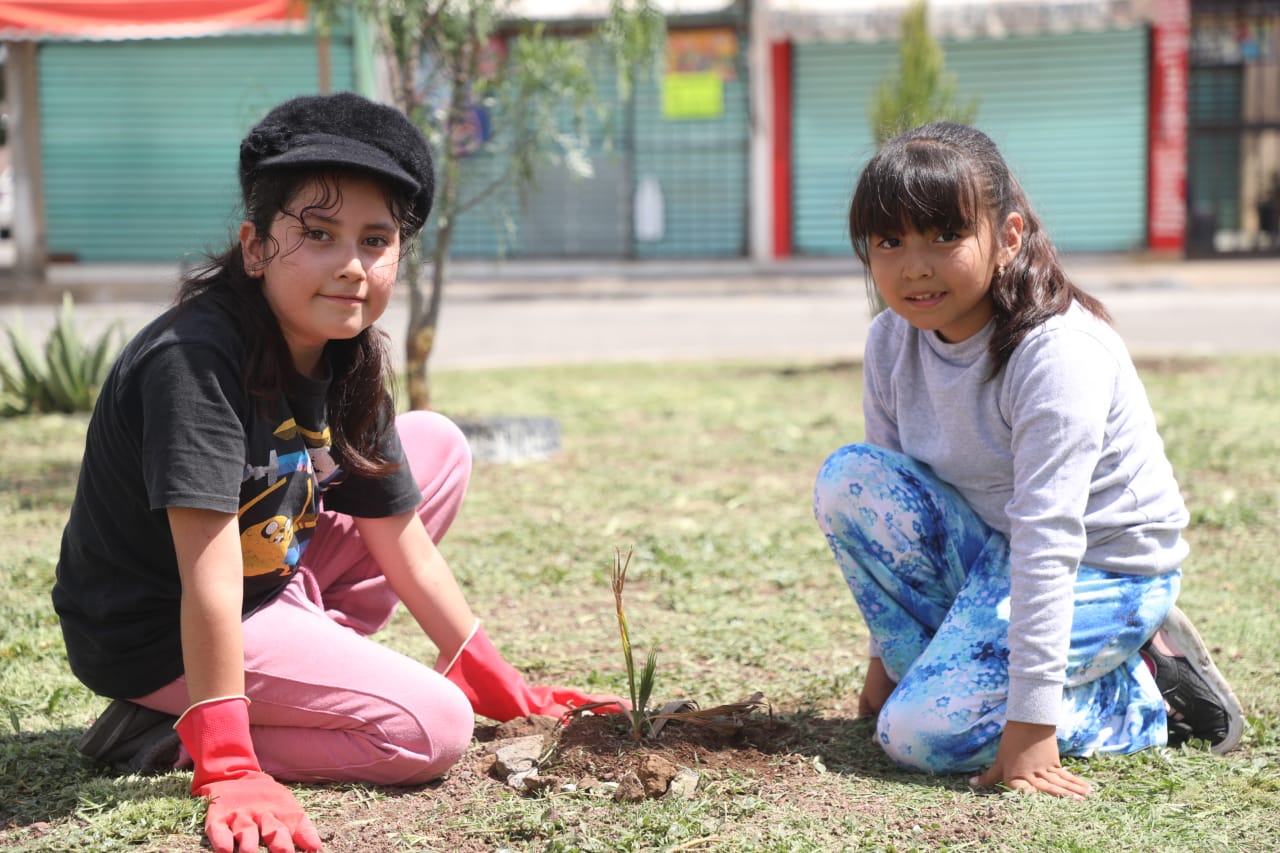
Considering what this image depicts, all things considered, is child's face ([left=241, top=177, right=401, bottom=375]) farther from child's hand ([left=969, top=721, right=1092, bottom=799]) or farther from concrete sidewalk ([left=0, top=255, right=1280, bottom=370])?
concrete sidewalk ([left=0, top=255, right=1280, bottom=370])

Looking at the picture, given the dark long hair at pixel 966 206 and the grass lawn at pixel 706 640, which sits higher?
the dark long hair at pixel 966 206

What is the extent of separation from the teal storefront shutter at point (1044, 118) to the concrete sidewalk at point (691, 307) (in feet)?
1.79

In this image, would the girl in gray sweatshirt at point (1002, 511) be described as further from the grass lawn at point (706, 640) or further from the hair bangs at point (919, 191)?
the grass lawn at point (706, 640)

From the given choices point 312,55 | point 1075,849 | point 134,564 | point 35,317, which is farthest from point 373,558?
point 312,55

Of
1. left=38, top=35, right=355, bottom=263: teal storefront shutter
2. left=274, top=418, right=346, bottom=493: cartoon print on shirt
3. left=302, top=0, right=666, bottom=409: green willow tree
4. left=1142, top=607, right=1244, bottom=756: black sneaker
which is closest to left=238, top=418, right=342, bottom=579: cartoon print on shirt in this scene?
left=274, top=418, right=346, bottom=493: cartoon print on shirt

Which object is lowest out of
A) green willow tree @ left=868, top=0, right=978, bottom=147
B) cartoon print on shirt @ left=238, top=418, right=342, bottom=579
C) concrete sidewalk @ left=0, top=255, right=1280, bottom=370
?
concrete sidewalk @ left=0, top=255, right=1280, bottom=370

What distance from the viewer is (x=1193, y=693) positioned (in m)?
2.65

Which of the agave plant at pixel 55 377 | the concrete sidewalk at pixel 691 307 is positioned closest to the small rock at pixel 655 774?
the concrete sidewalk at pixel 691 307

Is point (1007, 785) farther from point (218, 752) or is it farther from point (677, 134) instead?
point (677, 134)

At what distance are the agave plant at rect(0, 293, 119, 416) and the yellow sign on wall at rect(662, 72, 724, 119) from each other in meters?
11.3

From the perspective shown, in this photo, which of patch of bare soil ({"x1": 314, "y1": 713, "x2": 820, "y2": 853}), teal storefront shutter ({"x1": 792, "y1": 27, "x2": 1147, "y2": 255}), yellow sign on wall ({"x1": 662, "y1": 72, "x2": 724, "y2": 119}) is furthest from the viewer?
yellow sign on wall ({"x1": 662, "y1": 72, "x2": 724, "y2": 119})

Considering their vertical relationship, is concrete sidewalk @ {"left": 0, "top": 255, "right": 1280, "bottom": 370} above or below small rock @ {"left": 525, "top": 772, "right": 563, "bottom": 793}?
below

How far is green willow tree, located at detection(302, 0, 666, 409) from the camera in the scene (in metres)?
5.45

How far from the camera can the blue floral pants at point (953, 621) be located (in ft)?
8.31
